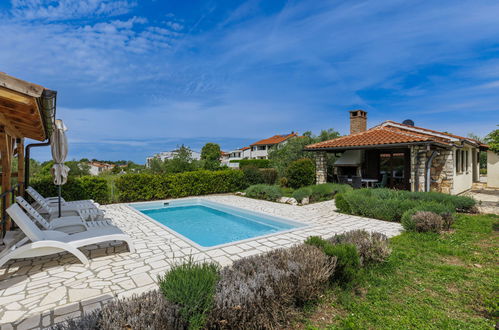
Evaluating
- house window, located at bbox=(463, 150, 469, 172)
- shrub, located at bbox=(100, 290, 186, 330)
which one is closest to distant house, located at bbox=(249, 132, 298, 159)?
house window, located at bbox=(463, 150, 469, 172)

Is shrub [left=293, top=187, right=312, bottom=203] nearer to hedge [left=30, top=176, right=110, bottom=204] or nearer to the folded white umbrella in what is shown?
the folded white umbrella

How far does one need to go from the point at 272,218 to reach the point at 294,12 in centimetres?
878

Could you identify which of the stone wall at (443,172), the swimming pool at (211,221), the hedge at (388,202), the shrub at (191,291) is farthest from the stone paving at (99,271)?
the stone wall at (443,172)

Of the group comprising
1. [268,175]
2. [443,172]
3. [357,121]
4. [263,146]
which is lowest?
[268,175]

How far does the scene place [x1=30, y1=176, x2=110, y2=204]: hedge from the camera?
10.9m

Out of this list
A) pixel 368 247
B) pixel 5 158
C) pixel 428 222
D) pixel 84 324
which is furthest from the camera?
pixel 428 222

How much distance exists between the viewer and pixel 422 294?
3.70m

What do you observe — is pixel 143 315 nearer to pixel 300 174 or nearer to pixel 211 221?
pixel 211 221

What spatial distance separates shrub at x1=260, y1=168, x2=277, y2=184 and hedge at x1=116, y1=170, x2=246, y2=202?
5.32ft

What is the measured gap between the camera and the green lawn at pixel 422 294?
10.0 ft

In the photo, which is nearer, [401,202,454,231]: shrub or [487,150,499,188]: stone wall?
[401,202,454,231]: shrub

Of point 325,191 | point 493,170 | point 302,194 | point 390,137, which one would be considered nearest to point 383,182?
point 390,137

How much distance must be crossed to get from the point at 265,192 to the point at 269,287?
11380mm

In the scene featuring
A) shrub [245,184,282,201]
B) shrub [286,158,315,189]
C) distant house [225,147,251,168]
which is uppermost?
distant house [225,147,251,168]
